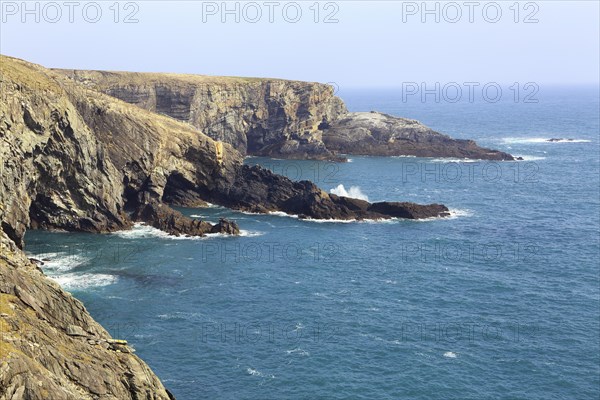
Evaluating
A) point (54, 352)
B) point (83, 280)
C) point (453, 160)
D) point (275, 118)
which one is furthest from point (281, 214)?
point (54, 352)

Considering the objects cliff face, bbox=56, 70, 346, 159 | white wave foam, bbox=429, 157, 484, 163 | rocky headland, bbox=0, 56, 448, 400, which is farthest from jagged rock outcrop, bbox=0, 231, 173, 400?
white wave foam, bbox=429, 157, 484, 163

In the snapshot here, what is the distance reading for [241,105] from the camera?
172 meters

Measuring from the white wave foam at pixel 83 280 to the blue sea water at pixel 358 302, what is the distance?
1.12 feet

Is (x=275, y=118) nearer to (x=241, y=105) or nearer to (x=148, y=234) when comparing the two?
(x=241, y=105)

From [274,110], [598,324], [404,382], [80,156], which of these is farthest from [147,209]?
[274,110]

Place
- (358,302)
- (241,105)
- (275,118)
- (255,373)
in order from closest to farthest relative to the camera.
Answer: (255,373)
(358,302)
(241,105)
(275,118)

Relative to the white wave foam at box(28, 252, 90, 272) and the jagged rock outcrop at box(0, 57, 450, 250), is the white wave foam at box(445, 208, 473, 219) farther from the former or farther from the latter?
the white wave foam at box(28, 252, 90, 272)

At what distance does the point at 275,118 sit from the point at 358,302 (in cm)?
11376

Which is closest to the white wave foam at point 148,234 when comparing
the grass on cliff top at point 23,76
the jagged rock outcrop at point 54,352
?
the grass on cliff top at point 23,76

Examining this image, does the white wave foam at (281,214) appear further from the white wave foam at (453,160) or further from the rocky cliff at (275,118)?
the white wave foam at (453,160)

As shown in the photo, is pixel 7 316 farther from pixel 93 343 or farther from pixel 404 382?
pixel 404 382

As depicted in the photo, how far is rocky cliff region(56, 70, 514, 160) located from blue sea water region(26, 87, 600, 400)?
51.4 meters

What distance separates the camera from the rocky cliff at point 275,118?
156 m

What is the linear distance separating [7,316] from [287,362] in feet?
94.1
